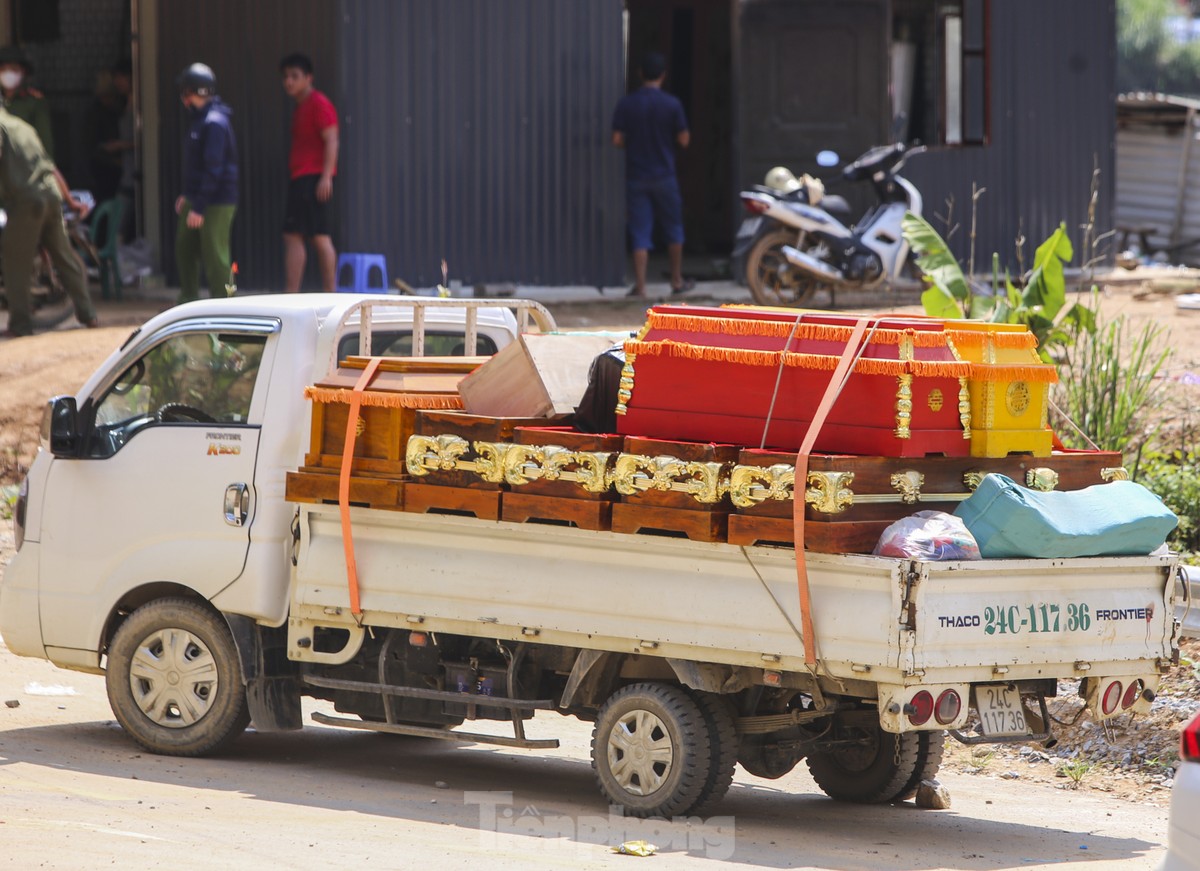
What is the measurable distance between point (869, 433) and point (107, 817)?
287cm

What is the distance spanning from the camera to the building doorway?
21.1 m

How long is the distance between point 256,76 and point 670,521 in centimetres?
1058

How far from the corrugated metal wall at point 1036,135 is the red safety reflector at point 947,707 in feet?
39.7

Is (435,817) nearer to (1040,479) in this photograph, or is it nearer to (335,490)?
(335,490)

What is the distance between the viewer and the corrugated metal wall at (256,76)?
49.7 feet

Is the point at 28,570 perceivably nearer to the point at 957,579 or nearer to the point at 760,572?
the point at 760,572

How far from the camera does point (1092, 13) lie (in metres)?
18.0

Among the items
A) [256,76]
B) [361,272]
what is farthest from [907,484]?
[256,76]

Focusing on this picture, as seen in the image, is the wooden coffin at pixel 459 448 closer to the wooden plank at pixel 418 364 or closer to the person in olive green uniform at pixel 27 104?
the wooden plank at pixel 418 364

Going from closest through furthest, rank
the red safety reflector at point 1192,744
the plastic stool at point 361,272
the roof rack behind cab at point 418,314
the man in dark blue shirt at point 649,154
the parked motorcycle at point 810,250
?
the red safety reflector at point 1192,744, the roof rack behind cab at point 418,314, the plastic stool at point 361,272, the parked motorcycle at point 810,250, the man in dark blue shirt at point 649,154

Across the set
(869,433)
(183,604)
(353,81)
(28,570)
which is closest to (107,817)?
(183,604)

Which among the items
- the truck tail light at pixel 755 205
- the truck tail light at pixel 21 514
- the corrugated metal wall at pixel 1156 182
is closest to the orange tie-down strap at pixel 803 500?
the truck tail light at pixel 21 514

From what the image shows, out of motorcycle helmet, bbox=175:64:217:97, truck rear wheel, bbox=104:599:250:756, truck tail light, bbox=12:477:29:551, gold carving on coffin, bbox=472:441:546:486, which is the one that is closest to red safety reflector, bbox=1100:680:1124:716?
gold carving on coffin, bbox=472:441:546:486

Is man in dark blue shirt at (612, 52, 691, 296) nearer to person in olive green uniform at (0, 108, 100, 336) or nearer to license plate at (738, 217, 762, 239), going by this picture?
license plate at (738, 217, 762, 239)
